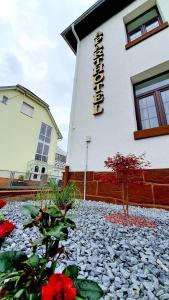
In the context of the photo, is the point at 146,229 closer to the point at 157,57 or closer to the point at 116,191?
the point at 116,191

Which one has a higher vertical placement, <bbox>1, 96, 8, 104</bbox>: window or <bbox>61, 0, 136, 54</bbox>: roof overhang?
<bbox>61, 0, 136, 54</bbox>: roof overhang

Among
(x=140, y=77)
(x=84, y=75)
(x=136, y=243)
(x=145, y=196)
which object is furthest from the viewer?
(x=84, y=75)

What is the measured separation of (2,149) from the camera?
864 centimetres

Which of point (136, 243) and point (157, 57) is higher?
point (157, 57)

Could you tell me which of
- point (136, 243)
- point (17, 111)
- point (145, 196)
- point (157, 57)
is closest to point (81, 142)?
point (145, 196)

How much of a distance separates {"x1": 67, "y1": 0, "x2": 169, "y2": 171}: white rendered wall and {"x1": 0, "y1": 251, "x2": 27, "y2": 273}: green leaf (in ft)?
8.75

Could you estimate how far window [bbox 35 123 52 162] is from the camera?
11106 millimetres

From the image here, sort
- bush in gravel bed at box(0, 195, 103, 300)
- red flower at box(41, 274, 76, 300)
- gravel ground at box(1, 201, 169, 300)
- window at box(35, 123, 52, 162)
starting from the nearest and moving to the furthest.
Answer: red flower at box(41, 274, 76, 300) → bush in gravel bed at box(0, 195, 103, 300) → gravel ground at box(1, 201, 169, 300) → window at box(35, 123, 52, 162)

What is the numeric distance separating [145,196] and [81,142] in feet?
6.48

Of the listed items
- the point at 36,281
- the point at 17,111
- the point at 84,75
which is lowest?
the point at 36,281

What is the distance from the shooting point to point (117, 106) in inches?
141

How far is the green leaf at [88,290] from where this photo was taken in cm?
43

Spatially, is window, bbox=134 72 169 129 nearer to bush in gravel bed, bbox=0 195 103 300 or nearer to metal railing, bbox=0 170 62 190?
metal railing, bbox=0 170 62 190

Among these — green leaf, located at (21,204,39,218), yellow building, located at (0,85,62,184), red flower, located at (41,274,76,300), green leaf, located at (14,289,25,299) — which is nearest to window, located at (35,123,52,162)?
yellow building, located at (0,85,62,184)
